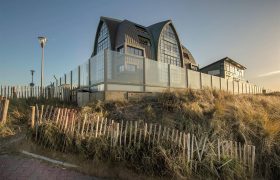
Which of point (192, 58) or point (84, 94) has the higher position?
→ point (192, 58)

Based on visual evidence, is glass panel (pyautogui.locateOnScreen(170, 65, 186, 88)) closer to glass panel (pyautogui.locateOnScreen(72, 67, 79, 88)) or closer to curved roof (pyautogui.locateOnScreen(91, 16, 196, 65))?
glass panel (pyautogui.locateOnScreen(72, 67, 79, 88))

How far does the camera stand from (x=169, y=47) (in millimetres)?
28484

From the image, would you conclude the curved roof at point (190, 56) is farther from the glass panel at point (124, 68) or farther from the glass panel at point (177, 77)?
the glass panel at point (124, 68)

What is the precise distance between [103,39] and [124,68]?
16.2 metres

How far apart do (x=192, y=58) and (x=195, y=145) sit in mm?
32283

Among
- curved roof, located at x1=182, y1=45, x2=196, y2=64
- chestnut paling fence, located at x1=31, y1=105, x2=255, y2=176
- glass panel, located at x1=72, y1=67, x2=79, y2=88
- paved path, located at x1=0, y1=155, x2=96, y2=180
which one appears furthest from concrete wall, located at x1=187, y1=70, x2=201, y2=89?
curved roof, located at x1=182, y1=45, x2=196, y2=64

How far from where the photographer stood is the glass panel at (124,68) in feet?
35.3

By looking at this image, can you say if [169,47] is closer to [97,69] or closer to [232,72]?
[232,72]

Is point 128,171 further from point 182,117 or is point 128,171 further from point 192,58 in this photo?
point 192,58

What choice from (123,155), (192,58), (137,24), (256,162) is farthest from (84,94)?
(192,58)

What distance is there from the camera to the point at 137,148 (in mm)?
5656

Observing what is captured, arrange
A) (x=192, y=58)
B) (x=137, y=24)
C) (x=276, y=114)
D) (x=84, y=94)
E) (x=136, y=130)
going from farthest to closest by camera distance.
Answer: (x=192, y=58) → (x=137, y=24) → (x=84, y=94) → (x=276, y=114) → (x=136, y=130)

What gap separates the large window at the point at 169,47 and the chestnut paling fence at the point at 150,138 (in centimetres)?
2099

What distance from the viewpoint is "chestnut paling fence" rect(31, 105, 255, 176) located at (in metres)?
5.73
